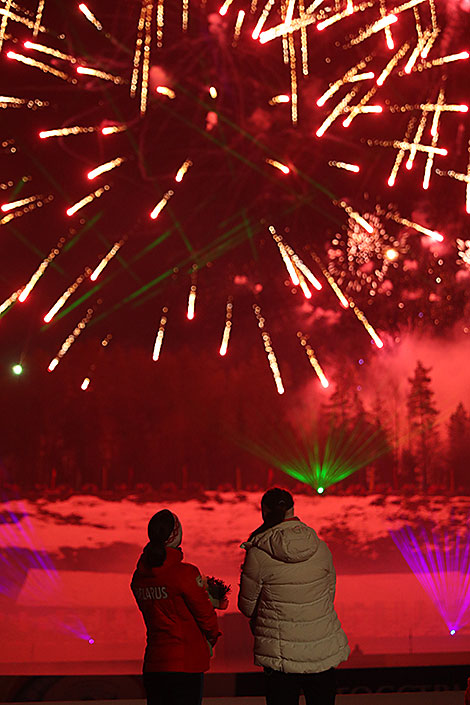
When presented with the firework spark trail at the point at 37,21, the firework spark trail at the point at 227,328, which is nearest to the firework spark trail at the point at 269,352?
the firework spark trail at the point at 227,328

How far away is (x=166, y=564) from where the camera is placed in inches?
86.3

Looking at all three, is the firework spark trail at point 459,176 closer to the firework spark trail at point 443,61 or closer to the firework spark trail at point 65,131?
the firework spark trail at point 443,61

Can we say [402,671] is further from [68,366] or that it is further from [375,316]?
[68,366]

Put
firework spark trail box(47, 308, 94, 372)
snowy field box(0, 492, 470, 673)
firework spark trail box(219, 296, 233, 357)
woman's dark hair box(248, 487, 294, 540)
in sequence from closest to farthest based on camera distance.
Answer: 1. woman's dark hair box(248, 487, 294, 540)
2. snowy field box(0, 492, 470, 673)
3. firework spark trail box(47, 308, 94, 372)
4. firework spark trail box(219, 296, 233, 357)

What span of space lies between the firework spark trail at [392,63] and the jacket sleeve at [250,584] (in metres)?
3.06

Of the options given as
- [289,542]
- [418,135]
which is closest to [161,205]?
[418,135]

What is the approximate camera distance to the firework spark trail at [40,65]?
427 cm

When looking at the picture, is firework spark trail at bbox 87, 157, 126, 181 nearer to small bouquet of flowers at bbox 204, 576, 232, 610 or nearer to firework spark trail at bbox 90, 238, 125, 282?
firework spark trail at bbox 90, 238, 125, 282

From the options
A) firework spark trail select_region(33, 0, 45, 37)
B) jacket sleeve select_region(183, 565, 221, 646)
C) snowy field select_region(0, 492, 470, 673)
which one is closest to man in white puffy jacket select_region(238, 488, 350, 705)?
jacket sleeve select_region(183, 565, 221, 646)

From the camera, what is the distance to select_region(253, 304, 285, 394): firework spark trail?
14.0 ft

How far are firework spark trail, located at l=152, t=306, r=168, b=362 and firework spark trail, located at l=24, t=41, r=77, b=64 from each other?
140 cm

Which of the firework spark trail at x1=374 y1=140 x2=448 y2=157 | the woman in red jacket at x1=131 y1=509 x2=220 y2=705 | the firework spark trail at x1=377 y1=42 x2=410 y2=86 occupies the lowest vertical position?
the woman in red jacket at x1=131 y1=509 x2=220 y2=705

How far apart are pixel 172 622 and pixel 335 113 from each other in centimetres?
310

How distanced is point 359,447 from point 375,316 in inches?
27.2
